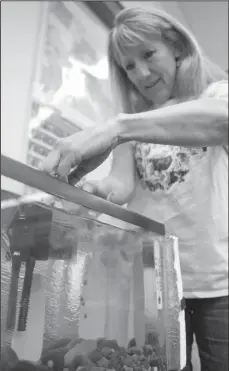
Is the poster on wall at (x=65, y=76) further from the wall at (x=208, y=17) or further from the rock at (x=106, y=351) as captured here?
the rock at (x=106, y=351)

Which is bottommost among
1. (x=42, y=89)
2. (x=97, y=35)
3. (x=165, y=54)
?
(x=165, y=54)

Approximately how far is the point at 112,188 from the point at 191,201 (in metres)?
0.10

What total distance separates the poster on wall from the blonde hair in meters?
0.17

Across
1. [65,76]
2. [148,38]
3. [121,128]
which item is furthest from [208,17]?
[121,128]

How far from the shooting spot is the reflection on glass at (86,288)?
28 centimetres

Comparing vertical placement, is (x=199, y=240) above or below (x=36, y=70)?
below

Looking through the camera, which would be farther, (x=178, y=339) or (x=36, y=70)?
(x=36, y=70)

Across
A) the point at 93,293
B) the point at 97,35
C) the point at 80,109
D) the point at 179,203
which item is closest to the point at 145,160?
the point at 179,203

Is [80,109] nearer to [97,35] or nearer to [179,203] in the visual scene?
[97,35]

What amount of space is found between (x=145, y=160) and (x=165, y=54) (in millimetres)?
126

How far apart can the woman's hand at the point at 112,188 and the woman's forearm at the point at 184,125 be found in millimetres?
87

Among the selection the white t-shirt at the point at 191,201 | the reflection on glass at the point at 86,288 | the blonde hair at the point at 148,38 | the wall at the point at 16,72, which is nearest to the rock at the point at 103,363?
the reflection on glass at the point at 86,288

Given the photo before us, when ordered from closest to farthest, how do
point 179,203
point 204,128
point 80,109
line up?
point 204,128, point 179,203, point 80,109

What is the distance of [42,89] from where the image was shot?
79 centimetres
